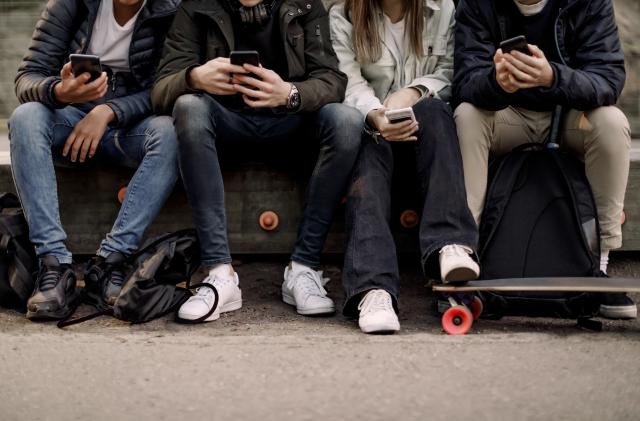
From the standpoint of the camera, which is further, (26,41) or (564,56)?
(26,41)

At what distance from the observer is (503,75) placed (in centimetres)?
325

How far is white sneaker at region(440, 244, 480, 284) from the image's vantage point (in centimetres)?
304

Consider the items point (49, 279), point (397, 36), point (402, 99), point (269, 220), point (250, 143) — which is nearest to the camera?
point (49, 279)

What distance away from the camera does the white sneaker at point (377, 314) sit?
3023 millimetres

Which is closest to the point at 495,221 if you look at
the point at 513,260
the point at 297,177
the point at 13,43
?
the point at 513,260


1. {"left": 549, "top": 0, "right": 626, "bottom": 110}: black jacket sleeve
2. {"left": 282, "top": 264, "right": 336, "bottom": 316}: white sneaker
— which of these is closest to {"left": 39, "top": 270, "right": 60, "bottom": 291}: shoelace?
{"left": 282, "top": 264, "right": 336, "bottom": 316}: white sneaker

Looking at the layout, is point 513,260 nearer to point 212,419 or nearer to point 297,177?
point 297,177

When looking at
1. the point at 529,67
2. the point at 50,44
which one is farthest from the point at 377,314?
the point at 50,44

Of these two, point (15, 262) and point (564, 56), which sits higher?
point (564, 56)

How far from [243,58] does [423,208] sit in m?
0.93

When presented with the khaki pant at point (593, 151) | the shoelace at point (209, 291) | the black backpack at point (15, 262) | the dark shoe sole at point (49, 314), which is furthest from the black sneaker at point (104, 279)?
the khaki pant at point (593, 151)

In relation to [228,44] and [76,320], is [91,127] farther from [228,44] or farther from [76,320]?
[76,320]

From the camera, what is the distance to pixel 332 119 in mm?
3455

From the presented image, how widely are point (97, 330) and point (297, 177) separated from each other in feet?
3.92
